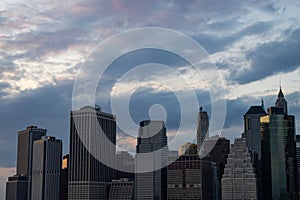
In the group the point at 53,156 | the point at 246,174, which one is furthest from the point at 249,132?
the point at 53,156

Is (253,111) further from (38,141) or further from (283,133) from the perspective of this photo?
(38,141)

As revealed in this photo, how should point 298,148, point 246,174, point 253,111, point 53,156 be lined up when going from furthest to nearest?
point 53,156 → point 253,111 → point 298,148 → point 246,174

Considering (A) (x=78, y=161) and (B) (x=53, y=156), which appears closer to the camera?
(A) (x=78, y=161)

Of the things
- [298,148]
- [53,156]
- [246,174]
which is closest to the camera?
[246,174]

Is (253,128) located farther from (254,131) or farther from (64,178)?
(64,178)

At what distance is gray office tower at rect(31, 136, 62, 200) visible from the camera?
424 feet

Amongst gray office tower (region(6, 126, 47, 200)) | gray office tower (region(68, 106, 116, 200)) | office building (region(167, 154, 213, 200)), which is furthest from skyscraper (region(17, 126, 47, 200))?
office building (region(167, 154, 213, 200))

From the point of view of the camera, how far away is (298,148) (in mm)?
110250

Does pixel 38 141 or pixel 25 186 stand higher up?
pixel 38 141

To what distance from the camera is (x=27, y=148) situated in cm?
13875

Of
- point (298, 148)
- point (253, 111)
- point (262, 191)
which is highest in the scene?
point (253, 111)

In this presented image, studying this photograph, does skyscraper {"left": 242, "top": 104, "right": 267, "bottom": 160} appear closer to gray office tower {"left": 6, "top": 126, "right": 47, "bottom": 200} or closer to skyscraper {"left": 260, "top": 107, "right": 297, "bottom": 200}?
skyscraper {"left": 260, "top": 107, "right": 297, "bottom": 200}

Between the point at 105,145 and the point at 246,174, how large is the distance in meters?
27.0

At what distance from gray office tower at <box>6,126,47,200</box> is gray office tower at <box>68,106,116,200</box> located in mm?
22237
